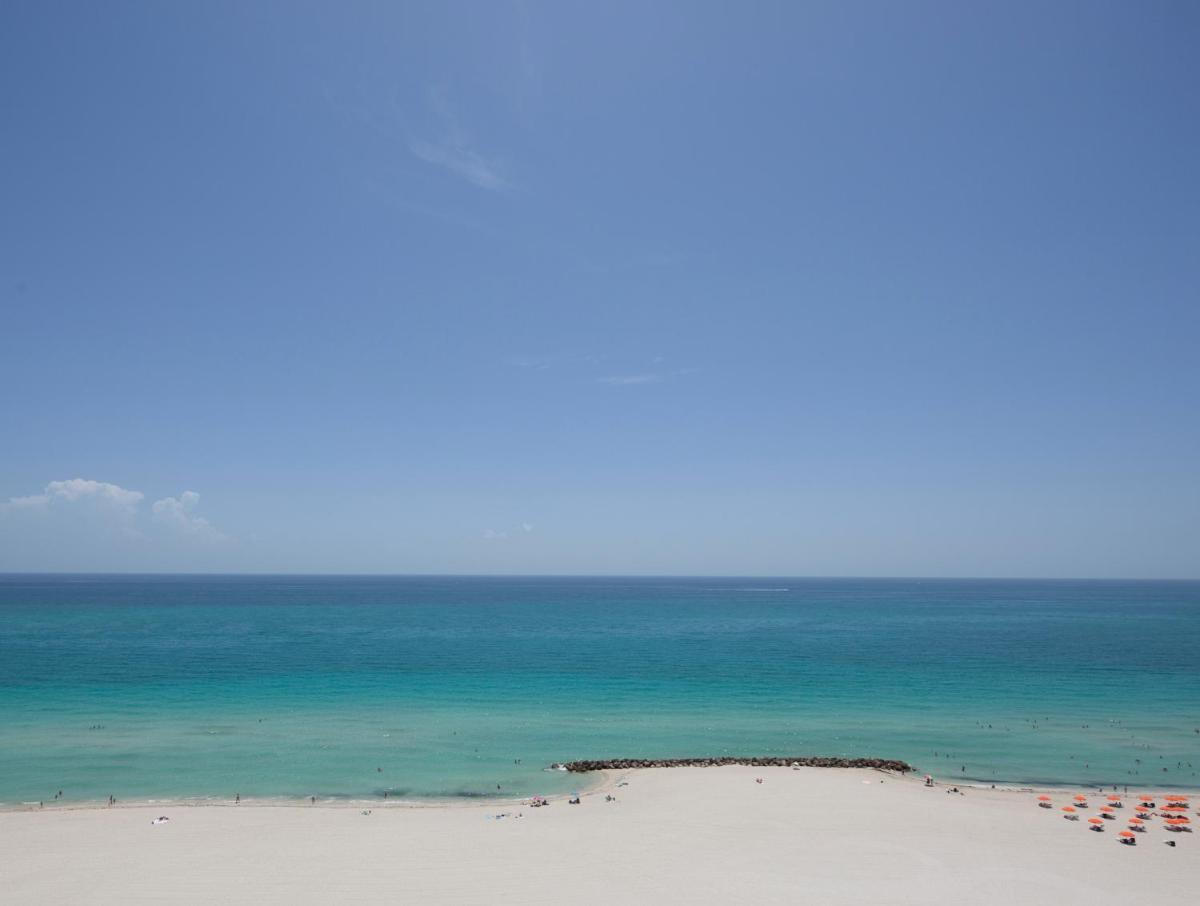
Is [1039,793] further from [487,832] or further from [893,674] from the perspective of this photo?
[893,674]

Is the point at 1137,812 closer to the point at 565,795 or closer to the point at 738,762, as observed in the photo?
the point at 738,762

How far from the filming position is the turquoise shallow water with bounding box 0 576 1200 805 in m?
33.2

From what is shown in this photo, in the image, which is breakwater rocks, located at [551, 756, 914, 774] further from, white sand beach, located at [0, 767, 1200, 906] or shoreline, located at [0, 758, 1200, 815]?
white sand beach, located at [0, 767, 1200, 906]

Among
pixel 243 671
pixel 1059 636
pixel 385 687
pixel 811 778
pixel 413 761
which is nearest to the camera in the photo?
pixel 811 778

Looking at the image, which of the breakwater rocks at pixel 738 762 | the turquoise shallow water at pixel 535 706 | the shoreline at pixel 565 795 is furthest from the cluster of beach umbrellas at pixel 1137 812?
the breakwater rocks at pixel 738 762

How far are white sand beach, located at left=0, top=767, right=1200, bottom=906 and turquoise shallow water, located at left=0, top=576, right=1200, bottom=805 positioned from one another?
4.45 metres

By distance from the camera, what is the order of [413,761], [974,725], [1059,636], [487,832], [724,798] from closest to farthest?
[487,832], [724,798], [413,761], [974,725], [1059,636]

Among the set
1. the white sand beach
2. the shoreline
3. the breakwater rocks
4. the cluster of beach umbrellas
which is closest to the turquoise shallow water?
the shoreline

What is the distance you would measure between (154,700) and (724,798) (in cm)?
4359

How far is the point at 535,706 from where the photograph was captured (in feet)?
156

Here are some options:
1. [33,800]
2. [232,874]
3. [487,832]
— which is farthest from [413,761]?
[33,800]

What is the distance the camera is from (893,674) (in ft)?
200

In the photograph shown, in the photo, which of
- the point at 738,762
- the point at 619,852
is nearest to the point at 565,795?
the point at 619,852

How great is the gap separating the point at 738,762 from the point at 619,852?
13.8m
